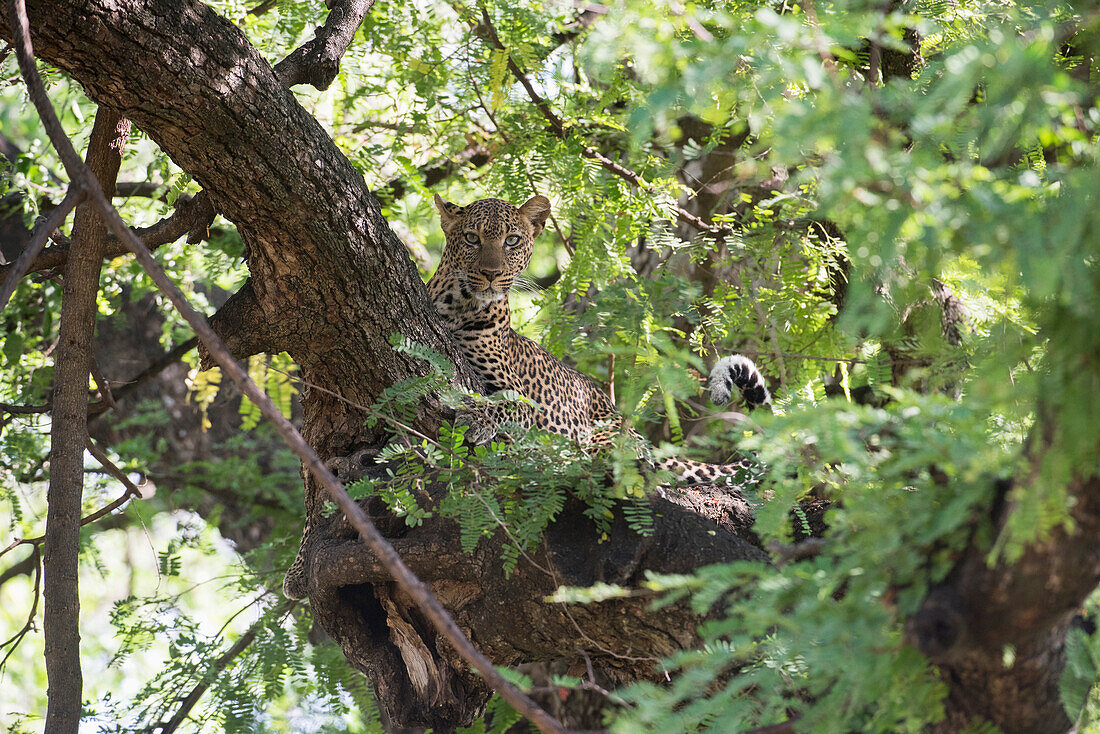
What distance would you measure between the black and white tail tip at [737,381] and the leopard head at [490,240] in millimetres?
1525

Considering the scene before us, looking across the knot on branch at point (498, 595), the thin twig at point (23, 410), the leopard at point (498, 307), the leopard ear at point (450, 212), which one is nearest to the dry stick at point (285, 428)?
the knot on branch at point (498, 595)

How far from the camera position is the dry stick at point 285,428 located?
2.14 m

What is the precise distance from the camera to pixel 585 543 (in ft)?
11.7

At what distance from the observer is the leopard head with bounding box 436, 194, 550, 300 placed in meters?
5.53

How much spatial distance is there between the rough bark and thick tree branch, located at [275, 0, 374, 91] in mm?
768

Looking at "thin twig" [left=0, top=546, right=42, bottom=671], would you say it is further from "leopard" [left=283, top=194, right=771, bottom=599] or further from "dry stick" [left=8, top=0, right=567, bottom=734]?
"dry stick" [left=8, top=0, right=567, bottom=734]

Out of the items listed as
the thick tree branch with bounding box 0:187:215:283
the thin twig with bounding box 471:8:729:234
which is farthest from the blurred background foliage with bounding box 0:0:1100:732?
the thick tree branch with bounding box 0:187:215:283

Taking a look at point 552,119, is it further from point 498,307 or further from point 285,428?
point 285,428

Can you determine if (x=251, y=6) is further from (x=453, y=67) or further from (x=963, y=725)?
(x=963, y=725)

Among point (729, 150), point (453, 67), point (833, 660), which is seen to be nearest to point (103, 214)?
point (833, 660)

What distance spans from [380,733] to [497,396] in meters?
2.92

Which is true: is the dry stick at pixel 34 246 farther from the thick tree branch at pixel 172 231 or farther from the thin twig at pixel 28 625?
the thin twig at pixel 28 625

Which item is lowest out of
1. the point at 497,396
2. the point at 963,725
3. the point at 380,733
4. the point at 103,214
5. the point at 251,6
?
the point at 380,733

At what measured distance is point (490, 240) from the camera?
554cm
